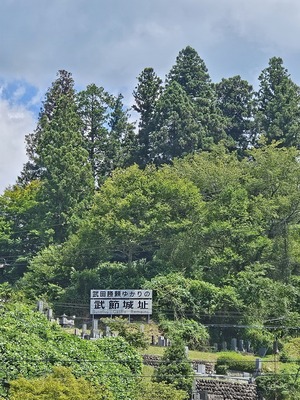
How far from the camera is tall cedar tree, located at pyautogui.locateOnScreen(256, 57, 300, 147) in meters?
79.5

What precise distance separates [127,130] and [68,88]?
8.29 meters

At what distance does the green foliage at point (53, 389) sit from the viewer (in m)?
27.5

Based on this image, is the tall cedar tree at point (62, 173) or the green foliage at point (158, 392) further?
the tall cedar tree at point (62, 173)

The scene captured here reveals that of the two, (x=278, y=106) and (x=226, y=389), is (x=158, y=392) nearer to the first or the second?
(x=226, y=389)

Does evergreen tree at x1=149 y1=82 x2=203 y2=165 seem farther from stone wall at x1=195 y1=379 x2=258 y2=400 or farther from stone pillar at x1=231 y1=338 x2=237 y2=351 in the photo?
stone wall at x1=195 y1=379 x2=258 y2=400

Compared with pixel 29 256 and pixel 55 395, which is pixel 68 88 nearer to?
pixel 29 256

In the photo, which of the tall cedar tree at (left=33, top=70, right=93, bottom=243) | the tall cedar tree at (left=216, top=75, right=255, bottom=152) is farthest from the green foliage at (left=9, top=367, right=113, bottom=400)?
the tall cedar tree at (left=216, top=75, right=255, bottom=152)

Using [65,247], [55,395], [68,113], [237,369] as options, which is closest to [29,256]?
[65,247]

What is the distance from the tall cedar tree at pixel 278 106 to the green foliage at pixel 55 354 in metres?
43.4

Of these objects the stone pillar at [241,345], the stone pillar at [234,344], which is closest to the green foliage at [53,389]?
the stone pillar at [234,344]

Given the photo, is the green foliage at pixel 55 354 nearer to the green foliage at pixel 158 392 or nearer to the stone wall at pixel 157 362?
the green foliage at pixel 158 392

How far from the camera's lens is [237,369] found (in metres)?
44.8

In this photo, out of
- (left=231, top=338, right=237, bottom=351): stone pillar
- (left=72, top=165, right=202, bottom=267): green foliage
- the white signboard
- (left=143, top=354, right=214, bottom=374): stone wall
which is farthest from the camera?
(left=72, top=165, right=202, bottom=267): green foliage

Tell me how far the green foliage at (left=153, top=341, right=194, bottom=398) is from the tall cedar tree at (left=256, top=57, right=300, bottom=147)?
4105cm
